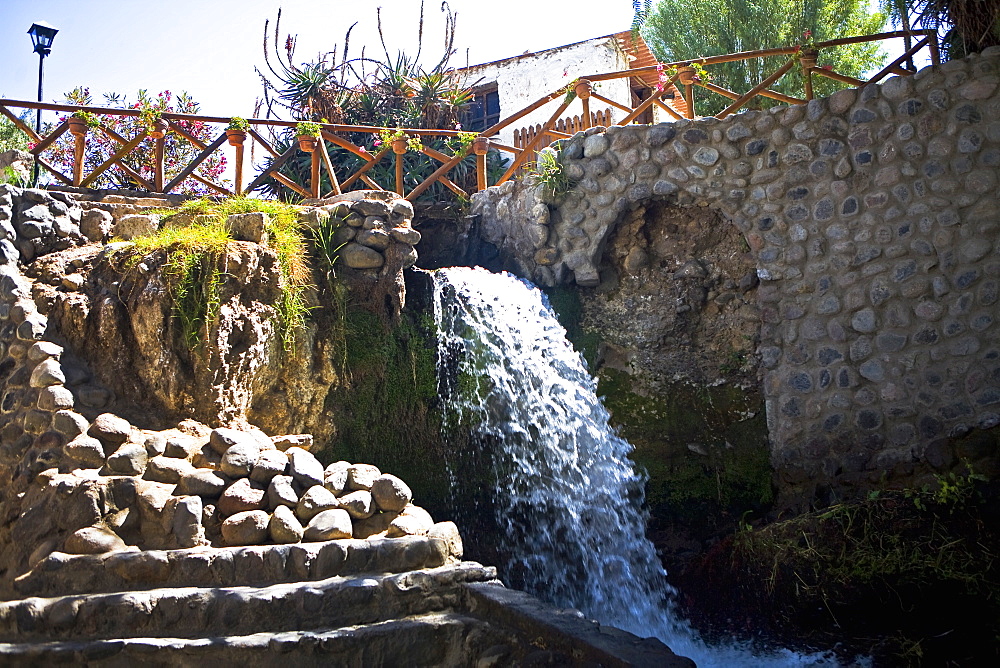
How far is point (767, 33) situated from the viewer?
12531mm

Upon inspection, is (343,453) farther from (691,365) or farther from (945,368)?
(945,368)

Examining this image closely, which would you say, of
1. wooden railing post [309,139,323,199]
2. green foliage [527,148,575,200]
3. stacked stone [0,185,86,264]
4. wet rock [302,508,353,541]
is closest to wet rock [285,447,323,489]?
wet rock [302,508,353,541]

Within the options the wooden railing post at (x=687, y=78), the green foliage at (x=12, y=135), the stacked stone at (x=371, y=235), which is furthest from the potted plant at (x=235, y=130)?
the green foliage at (x=12, y=135)

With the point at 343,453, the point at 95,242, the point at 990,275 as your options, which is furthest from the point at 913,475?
the point at 95,242

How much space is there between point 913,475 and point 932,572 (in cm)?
78

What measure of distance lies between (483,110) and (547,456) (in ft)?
26.4

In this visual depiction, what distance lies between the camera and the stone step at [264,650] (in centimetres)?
352

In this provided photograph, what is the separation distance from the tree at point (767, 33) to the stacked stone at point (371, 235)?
22.9ft

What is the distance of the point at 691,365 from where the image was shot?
641 centimetres

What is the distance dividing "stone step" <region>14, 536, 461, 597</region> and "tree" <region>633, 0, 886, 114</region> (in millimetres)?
9446

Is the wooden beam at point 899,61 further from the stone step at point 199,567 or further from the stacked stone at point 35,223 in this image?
the stacked stone at point 35,223

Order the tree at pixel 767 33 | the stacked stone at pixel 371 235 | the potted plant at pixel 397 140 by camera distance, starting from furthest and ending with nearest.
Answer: the tree at pixel 767 33
the potted plant at pixel 397 140
the stacked stone at pixel 371 235

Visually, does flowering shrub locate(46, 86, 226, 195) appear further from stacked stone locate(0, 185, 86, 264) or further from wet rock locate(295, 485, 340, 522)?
wet rock locate(295, 485, 340, 522)

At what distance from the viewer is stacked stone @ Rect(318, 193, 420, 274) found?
5945 mm
